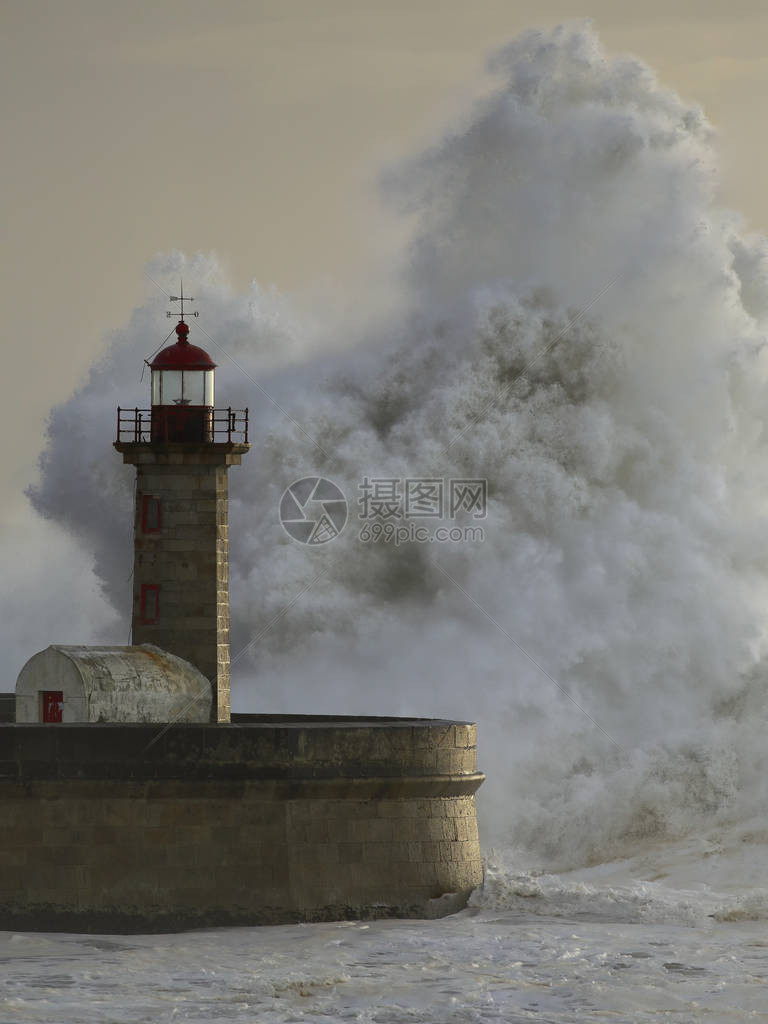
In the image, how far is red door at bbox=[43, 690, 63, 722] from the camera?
1841 cm

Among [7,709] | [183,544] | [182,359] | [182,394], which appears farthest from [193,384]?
[7,709]

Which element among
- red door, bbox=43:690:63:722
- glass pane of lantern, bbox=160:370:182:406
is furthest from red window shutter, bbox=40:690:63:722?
glass pane of lantern, bbox=160:370:182:406

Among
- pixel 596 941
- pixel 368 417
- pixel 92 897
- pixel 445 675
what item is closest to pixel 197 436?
pixel 92 897

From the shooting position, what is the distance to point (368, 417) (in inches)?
1145

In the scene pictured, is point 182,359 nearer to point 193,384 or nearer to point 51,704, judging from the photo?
point 193,384

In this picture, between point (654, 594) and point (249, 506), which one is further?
point (249, 506)

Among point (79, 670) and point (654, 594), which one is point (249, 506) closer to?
point (654, 594)

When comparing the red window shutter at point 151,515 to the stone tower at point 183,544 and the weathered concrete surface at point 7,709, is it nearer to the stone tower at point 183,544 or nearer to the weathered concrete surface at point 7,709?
the stone tower at point 183,544

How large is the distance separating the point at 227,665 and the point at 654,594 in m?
8.50

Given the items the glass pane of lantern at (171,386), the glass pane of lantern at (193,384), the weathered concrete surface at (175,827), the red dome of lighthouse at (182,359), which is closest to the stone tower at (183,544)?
the glass pane of lantern at (171,386)

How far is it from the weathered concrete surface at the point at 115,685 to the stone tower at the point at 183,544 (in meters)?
0.22

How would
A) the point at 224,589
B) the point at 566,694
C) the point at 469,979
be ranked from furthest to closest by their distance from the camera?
the point at 566,694 < the point at 224,589 < the point at 469,979

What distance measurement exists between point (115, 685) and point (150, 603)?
119 cm

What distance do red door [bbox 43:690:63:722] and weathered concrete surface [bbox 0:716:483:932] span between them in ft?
3.32
